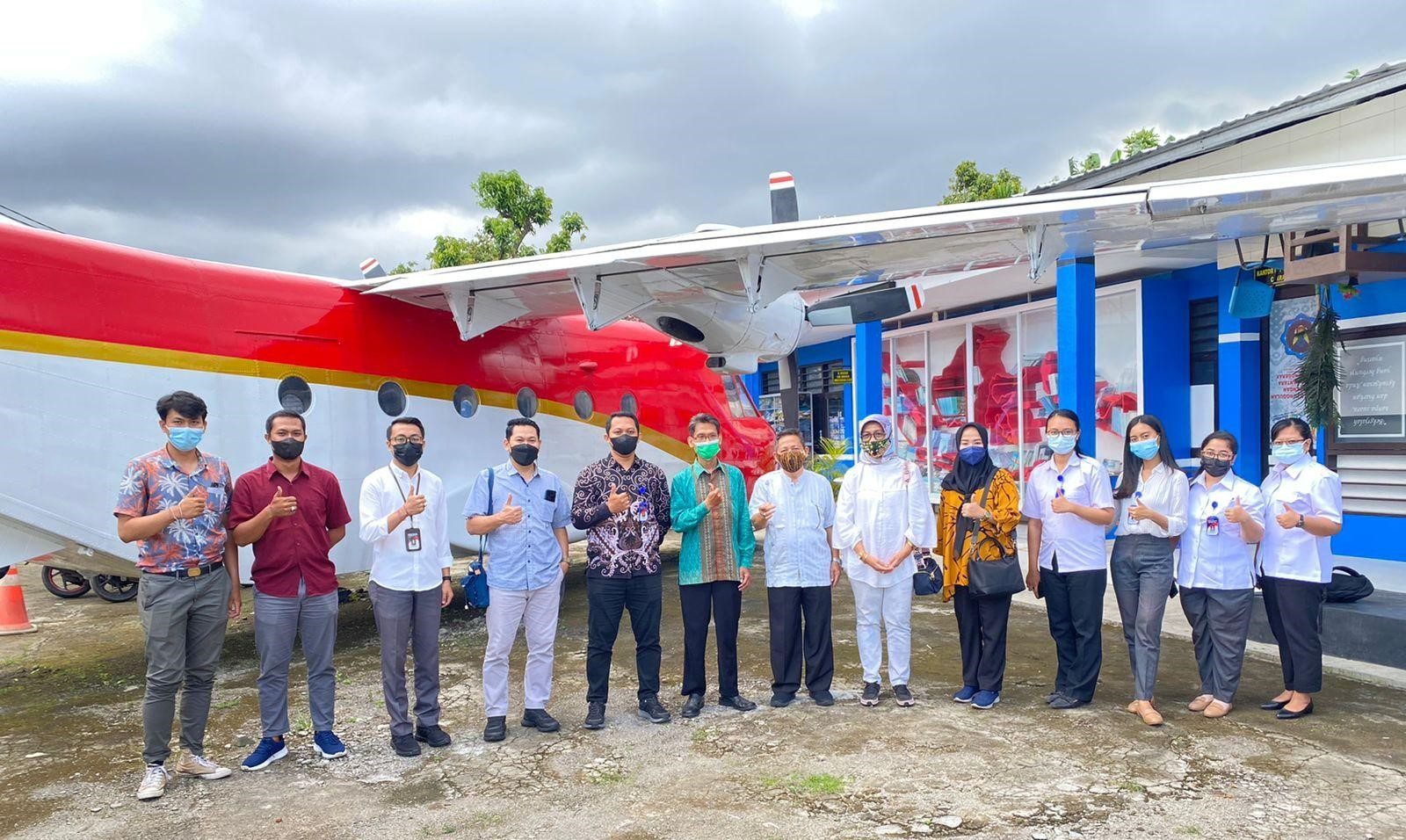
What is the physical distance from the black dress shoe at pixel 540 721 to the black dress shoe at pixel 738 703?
38.9 inches

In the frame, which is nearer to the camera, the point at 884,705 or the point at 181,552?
the point at 181,552

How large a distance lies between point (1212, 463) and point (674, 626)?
14.5 feet

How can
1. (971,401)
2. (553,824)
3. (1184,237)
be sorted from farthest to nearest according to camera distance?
(971,401) → (1184,237) → (553,824)

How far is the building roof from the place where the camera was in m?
7.13

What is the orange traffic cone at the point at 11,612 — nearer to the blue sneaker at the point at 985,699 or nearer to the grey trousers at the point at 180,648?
the grey trousers at the point at 180,648

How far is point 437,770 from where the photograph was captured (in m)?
4.39

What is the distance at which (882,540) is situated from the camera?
5.16 metres

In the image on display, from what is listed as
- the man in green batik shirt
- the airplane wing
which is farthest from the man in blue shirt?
the airplane wing

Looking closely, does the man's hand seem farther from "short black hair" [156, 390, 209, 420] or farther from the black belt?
"short black hair" [156, 390, 209, 420]

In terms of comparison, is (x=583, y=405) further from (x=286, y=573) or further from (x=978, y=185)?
(x=978, y=185)

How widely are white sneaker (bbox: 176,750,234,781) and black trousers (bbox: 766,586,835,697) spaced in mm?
2985

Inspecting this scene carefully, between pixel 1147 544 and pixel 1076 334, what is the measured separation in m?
4.94

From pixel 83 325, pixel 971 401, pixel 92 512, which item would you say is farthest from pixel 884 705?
pixel 971 401

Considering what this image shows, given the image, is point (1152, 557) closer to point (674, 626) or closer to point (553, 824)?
point (553, 824)
